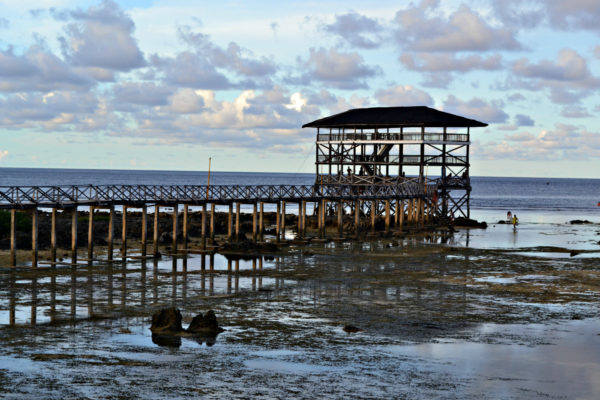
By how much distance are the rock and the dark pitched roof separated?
49.2 meters

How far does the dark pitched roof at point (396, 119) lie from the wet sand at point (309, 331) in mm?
31504

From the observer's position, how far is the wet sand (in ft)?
54.1

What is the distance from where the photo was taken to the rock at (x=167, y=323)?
68.5ft

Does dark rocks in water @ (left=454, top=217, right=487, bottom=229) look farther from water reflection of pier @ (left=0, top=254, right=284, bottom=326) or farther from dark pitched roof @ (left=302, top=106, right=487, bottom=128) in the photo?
water reflection of pier @ (left=0, top=254, right=284, bottom=326)

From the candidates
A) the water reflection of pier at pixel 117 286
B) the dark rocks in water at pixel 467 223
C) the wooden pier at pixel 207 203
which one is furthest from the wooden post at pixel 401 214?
the water reflection of pier at pixel 117 286

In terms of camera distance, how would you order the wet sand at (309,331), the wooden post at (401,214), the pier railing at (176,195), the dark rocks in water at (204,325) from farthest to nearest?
the wooden post at (401,214) → the pier railing at (176,195) → the dark rocks in water at (204,325) → the wet sand at (309,331)

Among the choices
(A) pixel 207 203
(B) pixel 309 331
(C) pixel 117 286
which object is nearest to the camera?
(B) pixel 309 331

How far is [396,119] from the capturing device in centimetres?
6969

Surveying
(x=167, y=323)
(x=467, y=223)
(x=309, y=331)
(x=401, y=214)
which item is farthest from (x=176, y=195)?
(x=467, y=223)

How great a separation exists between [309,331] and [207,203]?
25876 millimetres

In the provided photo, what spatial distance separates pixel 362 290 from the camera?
29.3 metres

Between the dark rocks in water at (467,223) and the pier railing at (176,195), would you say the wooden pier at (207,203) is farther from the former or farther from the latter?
the dark rocks in water at (467,223)

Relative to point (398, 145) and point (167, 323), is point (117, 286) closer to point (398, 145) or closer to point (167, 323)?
point (167, 323)

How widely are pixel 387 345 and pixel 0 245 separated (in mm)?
29894
